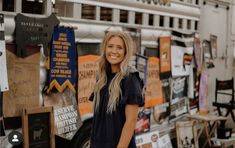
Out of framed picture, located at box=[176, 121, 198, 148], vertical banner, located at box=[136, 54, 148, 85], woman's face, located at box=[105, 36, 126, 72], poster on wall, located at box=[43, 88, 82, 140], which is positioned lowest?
framed picture, located at box=[176, 121, 198, 148]

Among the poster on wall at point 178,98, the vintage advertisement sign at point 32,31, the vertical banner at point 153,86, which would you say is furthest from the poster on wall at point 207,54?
the vintage advertisement sign at point 32,31

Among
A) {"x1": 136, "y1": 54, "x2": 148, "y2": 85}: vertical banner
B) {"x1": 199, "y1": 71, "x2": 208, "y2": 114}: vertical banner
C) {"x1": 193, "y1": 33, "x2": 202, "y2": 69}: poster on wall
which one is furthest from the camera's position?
{"x1": 199, "y1": 71, "x2": 208, "y2": 114}: vertical banner

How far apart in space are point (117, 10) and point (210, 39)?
8.11 feet

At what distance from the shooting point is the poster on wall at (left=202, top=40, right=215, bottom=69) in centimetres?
666

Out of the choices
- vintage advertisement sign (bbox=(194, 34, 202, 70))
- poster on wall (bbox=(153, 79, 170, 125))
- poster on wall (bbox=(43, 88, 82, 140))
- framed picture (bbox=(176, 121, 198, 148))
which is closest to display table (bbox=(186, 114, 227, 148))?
framed picture (bbox=(176, 121, 198, 148))

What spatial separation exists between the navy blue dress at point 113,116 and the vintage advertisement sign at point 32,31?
40.8 inches

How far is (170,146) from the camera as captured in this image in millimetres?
5707

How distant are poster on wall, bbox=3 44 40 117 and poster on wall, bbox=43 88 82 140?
0.59ft

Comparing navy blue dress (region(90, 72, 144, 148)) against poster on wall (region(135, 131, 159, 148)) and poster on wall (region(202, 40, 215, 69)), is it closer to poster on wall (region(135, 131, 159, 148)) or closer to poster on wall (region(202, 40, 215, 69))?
poster on wall (region(135, 131, 159, 148))

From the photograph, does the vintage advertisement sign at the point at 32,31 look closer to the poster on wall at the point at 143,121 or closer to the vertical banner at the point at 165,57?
the poster on wall at the point at 143,121

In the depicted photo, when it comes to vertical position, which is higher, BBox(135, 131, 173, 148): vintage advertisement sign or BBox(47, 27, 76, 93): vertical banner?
BBox(47, 27, 76, 93): vertical banner

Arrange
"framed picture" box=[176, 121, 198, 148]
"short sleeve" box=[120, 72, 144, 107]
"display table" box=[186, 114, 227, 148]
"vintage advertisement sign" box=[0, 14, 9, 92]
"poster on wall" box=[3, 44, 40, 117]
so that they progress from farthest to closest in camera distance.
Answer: "display table" box=[186, 114, 227, 148]
"framed picture" box=[176, 121, 198, 148]
"poster on wall" box=[3, 44, 40, 117]
"vintage advertisement sign" box=[0, 14, 9, 92]
"short sleeve" box=[120, 72, 144, 107]

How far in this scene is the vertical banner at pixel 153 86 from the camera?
211 inches

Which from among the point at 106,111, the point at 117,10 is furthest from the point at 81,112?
the point at 106,111
